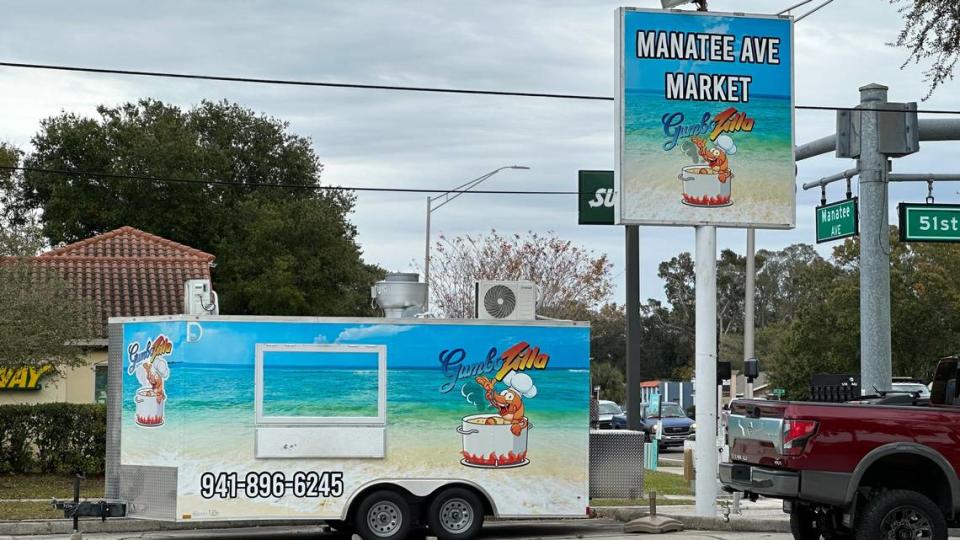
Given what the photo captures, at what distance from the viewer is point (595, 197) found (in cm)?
2345

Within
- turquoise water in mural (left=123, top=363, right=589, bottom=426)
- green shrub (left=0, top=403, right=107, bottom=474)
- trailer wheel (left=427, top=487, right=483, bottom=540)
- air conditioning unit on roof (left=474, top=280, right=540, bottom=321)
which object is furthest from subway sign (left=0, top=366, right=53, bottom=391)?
trailer wheel (left=427, top=487, right=483, bottom=540)

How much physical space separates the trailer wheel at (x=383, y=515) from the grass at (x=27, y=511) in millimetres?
5285

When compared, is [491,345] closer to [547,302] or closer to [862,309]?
[862,309]

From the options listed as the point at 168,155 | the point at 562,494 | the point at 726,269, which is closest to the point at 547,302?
the point at 168,155

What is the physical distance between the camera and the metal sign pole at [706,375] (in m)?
18.2

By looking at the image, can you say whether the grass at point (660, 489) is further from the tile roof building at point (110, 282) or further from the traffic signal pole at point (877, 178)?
the tile roof building at point (110, 282)

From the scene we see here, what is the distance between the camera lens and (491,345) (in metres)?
16.6

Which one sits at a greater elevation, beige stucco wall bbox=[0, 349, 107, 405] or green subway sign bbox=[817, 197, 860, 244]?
green subway sign bbox=[817, 197, 860, 244]

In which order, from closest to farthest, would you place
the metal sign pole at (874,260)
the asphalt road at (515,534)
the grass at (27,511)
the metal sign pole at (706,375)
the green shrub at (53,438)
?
the asphalt road at (515,534)
the metal sign pole at (706,375)
the grass at (27,511)
the metal sign pole at (874,260)
the green shrub at (53,438)

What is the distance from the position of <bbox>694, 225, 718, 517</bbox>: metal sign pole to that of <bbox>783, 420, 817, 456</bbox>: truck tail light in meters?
5.16

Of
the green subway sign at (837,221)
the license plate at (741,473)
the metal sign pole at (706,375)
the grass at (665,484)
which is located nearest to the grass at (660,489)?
the grass at (665,484)

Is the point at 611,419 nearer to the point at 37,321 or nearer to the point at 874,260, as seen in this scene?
the point at 37,321

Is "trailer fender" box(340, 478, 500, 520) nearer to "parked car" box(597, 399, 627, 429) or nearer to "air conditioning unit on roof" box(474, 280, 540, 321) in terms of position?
"air conditioning unit on roof" box(474, 280, 540, 321)

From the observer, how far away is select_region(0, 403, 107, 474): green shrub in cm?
2464
